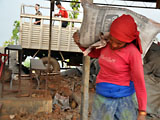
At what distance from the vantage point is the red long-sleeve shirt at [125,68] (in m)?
1.64

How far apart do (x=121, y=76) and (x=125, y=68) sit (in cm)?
8

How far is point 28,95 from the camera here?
459cm

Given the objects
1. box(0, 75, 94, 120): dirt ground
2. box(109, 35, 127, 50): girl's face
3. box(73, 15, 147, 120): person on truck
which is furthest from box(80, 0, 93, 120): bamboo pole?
box(0, 75, 94, 120): dirt ground

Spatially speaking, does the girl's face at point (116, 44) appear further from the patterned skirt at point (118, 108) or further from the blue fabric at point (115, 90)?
the patterned skirt at point (118, 108)

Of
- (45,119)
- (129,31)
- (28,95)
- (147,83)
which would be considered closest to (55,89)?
(28,95)

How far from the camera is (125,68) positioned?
174 cm

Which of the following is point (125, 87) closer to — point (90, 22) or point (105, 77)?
point (105, 77)

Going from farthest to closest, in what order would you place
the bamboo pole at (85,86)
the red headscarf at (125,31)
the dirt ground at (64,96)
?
the dirt ground at (64,96) → the bamboo pole at (85,86) → the red headscarf at (125,31)

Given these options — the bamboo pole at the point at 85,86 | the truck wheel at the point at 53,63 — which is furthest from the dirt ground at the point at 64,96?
the truck wheel at the point at 53,63

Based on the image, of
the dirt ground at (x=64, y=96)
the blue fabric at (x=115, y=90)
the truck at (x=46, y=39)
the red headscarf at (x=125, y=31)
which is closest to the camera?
the red headscarf at (x=125, y=31)

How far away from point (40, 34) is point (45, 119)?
17.2 ft

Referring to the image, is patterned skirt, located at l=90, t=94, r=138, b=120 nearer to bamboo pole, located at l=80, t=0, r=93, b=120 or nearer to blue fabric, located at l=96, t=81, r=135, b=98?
blue fabric, located at l=96, t=81, r=135, b=98

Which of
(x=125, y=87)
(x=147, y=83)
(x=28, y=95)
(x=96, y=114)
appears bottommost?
(x=28, y=95)

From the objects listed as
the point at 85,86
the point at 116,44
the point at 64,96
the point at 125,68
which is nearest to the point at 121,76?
the point at 125,68
